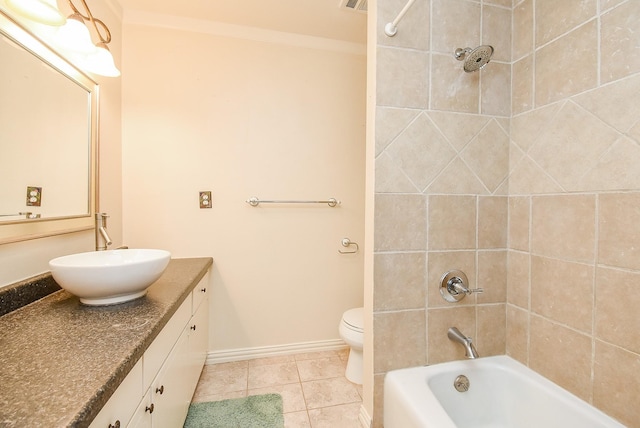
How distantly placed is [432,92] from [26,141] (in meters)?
1.69

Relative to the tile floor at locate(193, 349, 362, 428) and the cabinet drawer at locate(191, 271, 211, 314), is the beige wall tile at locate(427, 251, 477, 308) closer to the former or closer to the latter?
the tile floor at locate(193, 349, 362, 428)

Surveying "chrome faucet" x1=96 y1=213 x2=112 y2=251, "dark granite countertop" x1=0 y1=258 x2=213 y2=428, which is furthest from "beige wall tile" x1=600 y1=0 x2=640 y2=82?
"chrome faucet" x1=96 y1=213 x2=112 y2=251

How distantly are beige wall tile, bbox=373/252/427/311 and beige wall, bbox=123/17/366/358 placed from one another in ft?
2.93

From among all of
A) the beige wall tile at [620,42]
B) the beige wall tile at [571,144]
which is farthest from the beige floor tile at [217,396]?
the beige wall tile at [620,42]

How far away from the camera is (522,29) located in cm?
118

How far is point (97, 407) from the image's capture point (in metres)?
0.50

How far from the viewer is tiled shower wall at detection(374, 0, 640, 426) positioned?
90 cm

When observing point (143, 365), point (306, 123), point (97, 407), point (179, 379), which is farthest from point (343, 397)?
point (306, 123)

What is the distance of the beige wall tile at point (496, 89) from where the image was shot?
120cm

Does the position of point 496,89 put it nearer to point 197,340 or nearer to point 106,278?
point 106,278

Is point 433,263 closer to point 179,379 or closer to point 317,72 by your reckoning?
point 179,379

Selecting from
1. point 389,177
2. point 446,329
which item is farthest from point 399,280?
point 389,177

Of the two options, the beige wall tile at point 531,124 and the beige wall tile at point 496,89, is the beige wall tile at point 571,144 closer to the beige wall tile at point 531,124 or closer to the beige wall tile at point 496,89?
A: the beige wall tile at point 531,124

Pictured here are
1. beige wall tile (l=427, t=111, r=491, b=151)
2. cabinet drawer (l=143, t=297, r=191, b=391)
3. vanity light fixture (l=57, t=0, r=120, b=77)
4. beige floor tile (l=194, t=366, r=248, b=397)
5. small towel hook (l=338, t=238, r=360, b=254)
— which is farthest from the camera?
small towel hook (l=338, t=238, r=360, b=254)
